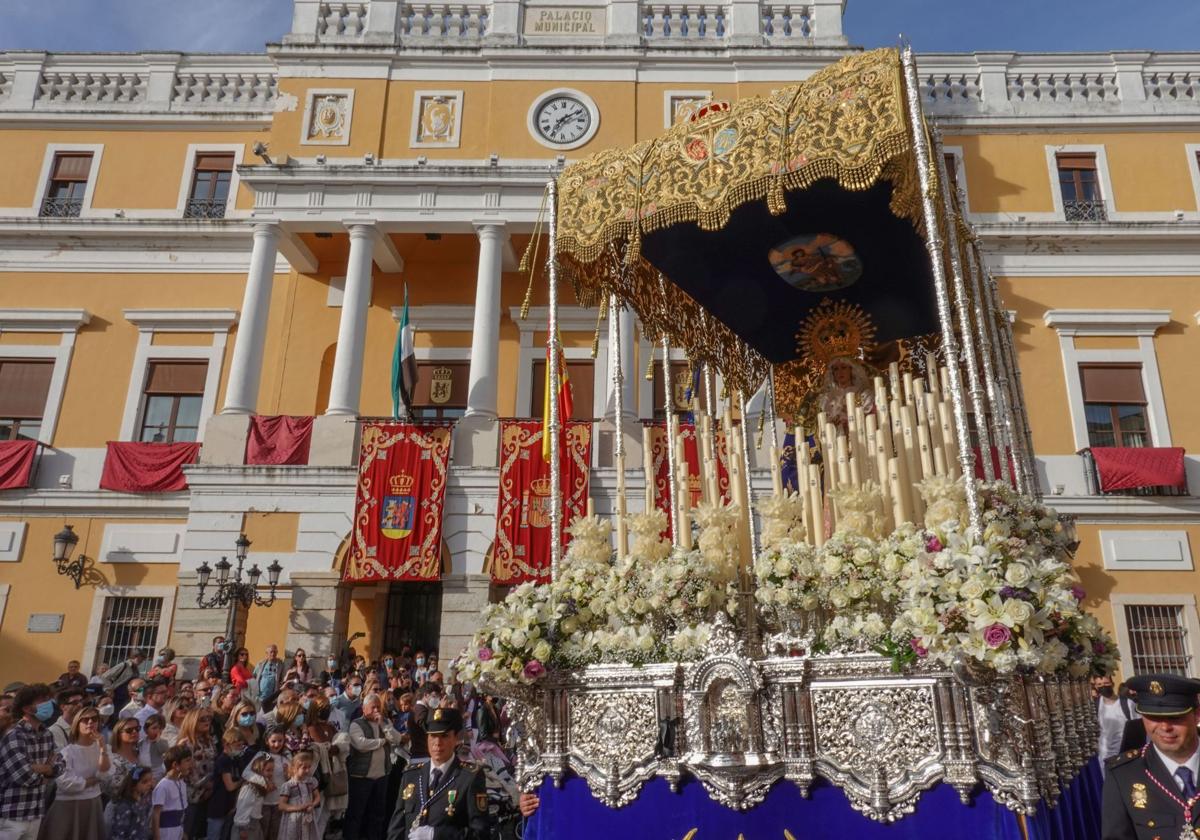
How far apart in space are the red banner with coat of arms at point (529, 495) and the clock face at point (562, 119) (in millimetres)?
6690

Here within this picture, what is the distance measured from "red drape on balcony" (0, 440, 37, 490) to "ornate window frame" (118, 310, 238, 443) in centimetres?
220

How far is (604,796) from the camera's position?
16.5ft

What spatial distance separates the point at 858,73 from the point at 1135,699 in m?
4.19

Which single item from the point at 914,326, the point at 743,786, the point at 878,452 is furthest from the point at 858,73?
the point at 743,786

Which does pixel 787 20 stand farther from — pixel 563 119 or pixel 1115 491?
pixel 1115 491

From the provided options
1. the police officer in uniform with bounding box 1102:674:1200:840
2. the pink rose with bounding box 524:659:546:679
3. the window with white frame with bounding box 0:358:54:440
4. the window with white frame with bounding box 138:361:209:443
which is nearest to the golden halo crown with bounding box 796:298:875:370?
the pink rose with bounding box 524:659:546:679

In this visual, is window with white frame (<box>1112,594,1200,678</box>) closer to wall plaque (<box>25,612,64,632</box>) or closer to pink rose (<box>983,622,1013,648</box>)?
pink rose (<box>983,622,1013,648</box>)

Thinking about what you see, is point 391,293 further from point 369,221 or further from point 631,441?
point 631,441

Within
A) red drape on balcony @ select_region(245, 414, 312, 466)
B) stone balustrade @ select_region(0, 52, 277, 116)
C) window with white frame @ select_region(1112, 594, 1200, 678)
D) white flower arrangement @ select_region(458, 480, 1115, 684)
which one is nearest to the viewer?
white flower arrangement @ select_region(458, 480, 1115, 684)

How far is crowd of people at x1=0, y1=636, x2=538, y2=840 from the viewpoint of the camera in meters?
4.78

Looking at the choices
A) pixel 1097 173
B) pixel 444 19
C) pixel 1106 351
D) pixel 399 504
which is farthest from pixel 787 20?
pixel 399 504

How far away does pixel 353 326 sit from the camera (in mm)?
17203

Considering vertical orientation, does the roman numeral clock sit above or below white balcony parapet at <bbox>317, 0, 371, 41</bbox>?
below

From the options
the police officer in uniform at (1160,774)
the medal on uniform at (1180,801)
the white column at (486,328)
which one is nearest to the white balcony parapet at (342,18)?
the white column at (486,328)
